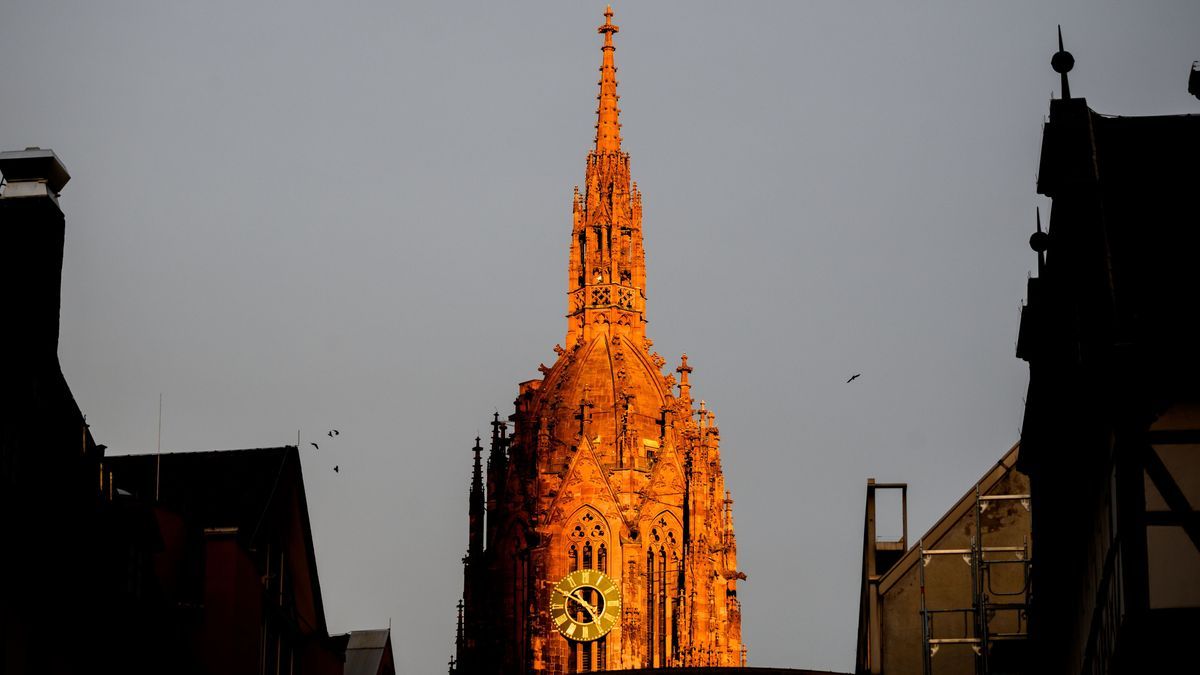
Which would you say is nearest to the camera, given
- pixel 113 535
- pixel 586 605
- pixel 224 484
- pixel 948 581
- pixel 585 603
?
pixel 113 535

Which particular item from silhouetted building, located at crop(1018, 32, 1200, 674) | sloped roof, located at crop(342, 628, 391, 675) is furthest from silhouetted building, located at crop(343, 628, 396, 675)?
silhouetted building, located at crop(1018, 32, 1200, 674)

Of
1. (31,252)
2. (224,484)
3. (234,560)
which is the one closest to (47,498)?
(31,252)

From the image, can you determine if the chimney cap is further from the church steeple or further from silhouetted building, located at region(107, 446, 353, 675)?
the church steeple

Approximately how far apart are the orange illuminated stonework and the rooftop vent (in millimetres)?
89499

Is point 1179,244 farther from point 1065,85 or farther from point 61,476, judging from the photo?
point 61,476

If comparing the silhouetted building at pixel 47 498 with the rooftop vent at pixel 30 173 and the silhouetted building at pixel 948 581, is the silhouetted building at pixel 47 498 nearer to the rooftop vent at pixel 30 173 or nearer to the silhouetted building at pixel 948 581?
the rooftop vent at pixel 30 173

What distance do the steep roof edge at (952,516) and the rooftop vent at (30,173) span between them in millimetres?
21255

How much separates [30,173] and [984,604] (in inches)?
716

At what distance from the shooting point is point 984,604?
168 ft

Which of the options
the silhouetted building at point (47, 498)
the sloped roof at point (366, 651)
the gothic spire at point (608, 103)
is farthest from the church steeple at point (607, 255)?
the silhouetted building at point (47, 498)

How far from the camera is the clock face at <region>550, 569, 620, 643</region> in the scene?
135 meters

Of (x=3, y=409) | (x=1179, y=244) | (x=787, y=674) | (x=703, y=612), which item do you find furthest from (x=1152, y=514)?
(x=703, y=612)

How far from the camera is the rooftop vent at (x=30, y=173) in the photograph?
144 feet

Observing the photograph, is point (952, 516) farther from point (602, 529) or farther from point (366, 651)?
point (602, 529)
